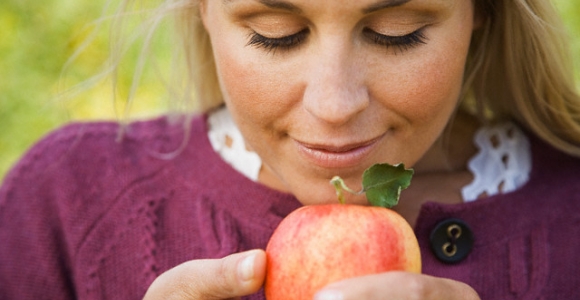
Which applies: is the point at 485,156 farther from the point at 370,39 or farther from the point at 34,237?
the point at 34,237

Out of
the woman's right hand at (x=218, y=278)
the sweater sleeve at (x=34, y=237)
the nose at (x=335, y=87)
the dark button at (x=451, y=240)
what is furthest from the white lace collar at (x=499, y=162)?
the sweater sleeve at (x=34, y=237)

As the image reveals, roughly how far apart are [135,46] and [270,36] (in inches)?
87.9

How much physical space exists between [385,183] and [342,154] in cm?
17

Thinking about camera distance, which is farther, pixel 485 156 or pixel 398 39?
pixel 485 156

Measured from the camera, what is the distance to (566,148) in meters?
1.78

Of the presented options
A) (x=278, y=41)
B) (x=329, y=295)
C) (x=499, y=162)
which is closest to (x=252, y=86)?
(x=278, y=41)

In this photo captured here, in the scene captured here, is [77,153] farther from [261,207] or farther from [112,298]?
[261,207]

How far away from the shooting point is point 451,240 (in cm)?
158

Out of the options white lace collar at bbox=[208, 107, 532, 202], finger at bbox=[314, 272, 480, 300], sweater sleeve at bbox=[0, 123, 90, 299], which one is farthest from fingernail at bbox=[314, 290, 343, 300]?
sweater sleeve at bbox=[0, 123, 90, 299]

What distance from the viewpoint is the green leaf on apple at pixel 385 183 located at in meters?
1.17

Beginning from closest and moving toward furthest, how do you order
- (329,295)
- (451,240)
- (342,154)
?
(329,295)
(342,154)
(451,240)

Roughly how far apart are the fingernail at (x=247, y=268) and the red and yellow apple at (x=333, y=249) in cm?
3

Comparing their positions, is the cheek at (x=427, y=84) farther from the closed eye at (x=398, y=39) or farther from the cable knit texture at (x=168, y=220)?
the cable knit texture at (x=168, y=220)

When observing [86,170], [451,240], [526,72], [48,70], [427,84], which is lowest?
[48,70]
